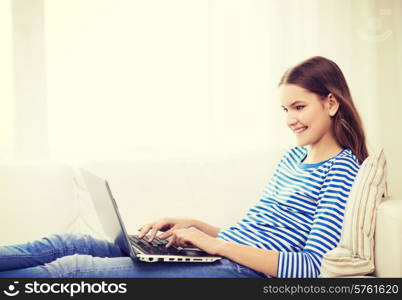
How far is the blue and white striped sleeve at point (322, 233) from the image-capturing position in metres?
1.16

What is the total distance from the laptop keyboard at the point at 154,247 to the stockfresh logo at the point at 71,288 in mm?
108

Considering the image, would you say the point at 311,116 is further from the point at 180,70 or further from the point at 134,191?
the point at 180,70

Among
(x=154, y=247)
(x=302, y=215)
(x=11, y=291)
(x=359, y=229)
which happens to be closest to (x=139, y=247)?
(x=154, y=247)

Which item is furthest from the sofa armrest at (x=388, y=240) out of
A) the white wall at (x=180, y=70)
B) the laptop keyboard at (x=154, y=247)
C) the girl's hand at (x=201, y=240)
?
the white wall at (x=180, y=70)

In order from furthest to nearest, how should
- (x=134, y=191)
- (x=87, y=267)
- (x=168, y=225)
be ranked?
(x=134, y=191), (x=168, y=225), (x=87, y=267)

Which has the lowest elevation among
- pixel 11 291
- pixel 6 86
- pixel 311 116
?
pixel 11 291

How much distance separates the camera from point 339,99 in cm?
140

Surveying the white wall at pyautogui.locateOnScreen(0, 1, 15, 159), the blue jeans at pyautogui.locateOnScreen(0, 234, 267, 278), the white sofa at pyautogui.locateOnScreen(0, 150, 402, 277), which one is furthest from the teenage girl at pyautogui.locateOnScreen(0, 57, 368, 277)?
the white wall at pyautogui.locateOnScreen(0, 1, 15, 159)

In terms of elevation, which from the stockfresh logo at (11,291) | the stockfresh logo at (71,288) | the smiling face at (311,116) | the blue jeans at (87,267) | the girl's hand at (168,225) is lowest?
the stockfresh logo at (11,291)

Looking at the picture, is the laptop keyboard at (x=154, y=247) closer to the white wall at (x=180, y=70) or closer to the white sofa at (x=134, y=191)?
the white sofa at (x=134, y=191)

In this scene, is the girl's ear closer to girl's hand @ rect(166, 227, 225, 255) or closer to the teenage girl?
the teenage girl

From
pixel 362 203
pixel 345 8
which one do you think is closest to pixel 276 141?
pixel 345 8

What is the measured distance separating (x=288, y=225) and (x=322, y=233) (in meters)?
0.15

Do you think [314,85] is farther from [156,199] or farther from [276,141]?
[276,141]
